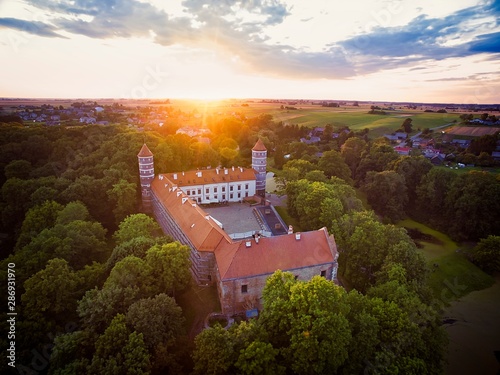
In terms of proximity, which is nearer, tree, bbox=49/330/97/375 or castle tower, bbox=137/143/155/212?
tree, bbox=49/330/97/375

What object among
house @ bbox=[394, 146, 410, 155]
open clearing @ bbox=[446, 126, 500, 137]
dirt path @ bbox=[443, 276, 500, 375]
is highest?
open clearing @ bbox=[446, 126, 500, 137]

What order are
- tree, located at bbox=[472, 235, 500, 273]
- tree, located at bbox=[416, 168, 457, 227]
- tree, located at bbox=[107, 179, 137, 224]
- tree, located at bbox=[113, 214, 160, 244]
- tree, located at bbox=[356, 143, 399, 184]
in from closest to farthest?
tree, located at bbox=[113, 214, 160, 244], tree, located at bbox=[472, 235, 500, 273], tree, located at bbox=[107, 179, 137, 224], tree, located at bbox=[416, 168, 457, 227], tree, located at bbox=[356, 143, 399, 184]

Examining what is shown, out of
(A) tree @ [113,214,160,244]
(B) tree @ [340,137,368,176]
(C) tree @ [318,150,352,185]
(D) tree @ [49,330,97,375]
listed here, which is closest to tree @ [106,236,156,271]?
(A) tree @ [113,214,160,244]

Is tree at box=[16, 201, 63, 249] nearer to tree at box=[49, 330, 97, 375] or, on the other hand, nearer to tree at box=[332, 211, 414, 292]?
tree at box=[49, 330, 97, 375]

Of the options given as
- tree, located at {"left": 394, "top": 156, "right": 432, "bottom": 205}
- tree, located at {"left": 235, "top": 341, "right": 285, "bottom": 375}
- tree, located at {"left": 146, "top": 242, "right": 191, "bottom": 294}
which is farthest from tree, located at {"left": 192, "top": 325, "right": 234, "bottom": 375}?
tree, located at {"left": 394, "top": 156, "right": 432, "bottom": 205}

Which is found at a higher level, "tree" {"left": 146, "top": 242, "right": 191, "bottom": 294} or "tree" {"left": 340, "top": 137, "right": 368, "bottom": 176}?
"tree" {"left": 340, "top": 137, "right": 368, "bottom": 176}

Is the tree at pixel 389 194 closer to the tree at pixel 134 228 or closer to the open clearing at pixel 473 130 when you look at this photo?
the open clearing at pixel 473 130

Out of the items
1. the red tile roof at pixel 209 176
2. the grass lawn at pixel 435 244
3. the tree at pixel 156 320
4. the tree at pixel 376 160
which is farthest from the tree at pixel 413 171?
the tree at pixel 156 320

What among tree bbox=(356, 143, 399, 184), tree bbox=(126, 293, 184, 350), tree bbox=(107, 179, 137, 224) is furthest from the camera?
tree bbox=(356, 143, 399, 184)
